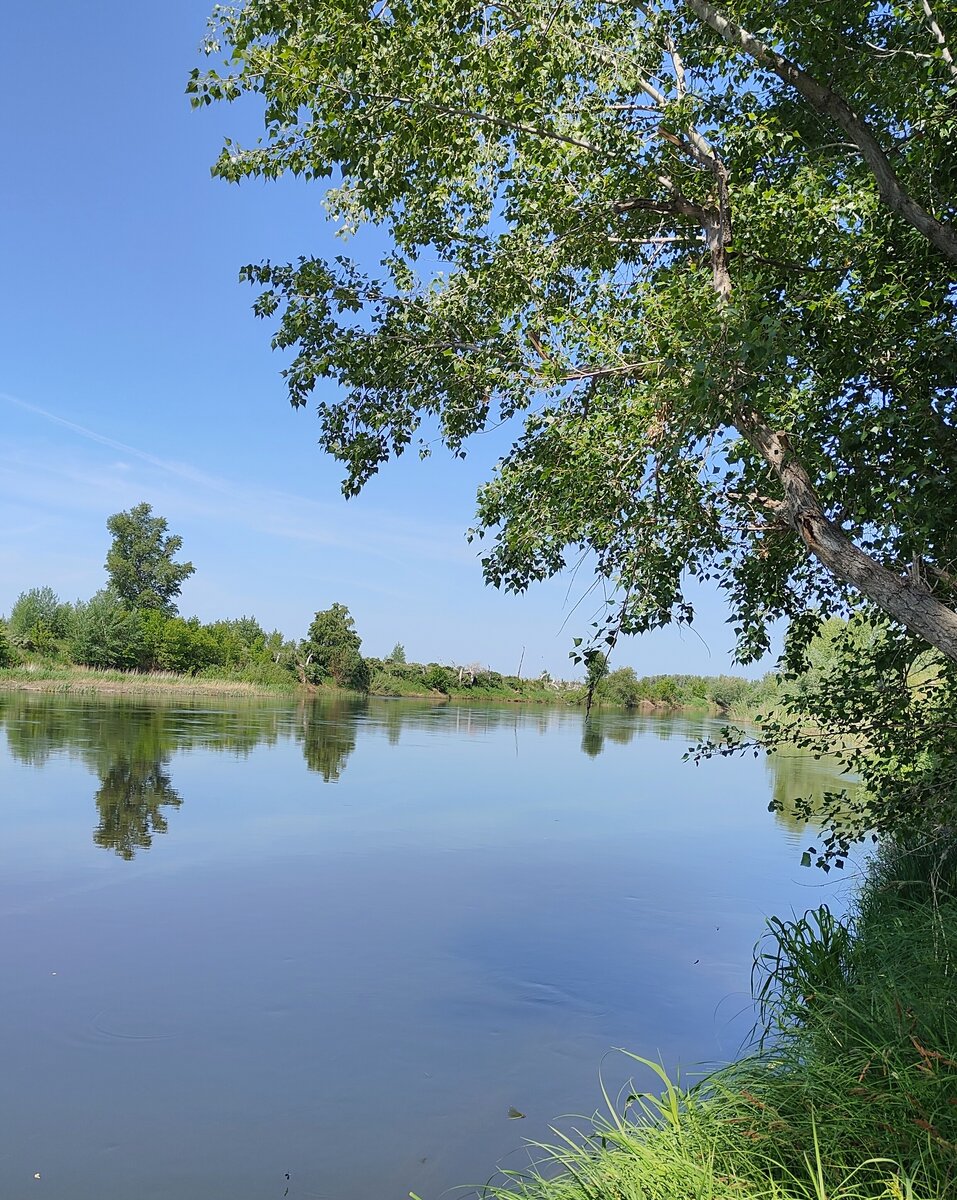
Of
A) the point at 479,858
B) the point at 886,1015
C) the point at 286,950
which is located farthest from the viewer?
the point at 479,858

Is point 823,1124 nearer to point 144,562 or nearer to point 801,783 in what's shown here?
point 801,783

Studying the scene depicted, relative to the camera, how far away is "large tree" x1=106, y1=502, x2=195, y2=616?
67.2 meters

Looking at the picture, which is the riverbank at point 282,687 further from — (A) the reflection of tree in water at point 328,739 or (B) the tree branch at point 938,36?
(B) the tree branch at point 938,36

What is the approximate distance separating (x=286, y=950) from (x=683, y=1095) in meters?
4.73

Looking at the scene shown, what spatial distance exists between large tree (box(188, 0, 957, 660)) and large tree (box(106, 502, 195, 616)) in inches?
2542

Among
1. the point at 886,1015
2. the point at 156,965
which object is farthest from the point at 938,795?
the point at 156,965

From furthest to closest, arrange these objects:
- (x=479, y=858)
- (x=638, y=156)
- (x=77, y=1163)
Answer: (x=479, y=858) < (x=638, y=156) < (x=77, y=1163)

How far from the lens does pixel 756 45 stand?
495cm

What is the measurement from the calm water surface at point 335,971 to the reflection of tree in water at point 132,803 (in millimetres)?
75

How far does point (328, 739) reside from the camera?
28.6 m

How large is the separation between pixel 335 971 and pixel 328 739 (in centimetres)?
2171

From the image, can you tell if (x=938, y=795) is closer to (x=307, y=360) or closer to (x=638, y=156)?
(x=638, y=156)

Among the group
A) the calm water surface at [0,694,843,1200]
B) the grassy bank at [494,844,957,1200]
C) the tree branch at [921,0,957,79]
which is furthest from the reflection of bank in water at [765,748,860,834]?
the tree branch at [921,0,957,79]

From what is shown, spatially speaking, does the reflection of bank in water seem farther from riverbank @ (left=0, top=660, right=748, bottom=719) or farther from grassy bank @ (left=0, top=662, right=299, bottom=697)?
grassy bank @ (left=0, top=662, right=299, bottom=697)
